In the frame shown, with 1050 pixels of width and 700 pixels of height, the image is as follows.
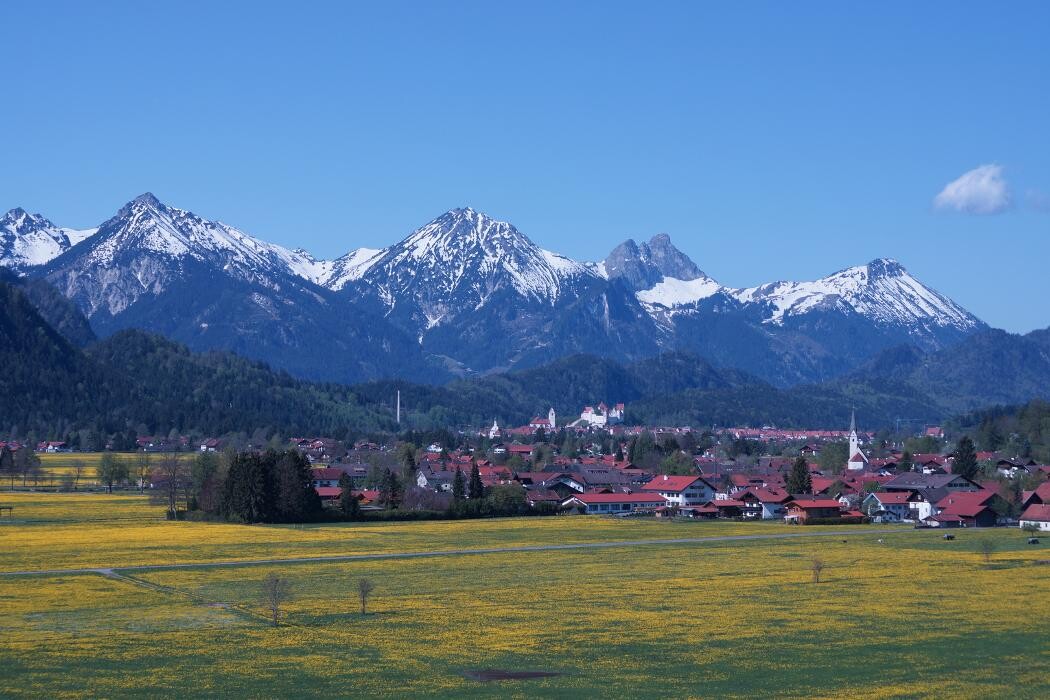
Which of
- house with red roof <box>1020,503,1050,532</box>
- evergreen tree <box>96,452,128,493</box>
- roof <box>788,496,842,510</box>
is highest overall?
evergreen tree <box>96,452,128,493</box>

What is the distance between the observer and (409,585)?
6556cm

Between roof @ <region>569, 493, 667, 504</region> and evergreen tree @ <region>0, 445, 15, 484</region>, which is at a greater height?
evergreen tree @ <region>0, 445, 15, 484</region>

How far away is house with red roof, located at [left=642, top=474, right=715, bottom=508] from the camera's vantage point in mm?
137625

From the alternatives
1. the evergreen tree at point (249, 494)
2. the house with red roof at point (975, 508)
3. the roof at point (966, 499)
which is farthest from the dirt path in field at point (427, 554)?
the evergreen tree at point (249, 494)

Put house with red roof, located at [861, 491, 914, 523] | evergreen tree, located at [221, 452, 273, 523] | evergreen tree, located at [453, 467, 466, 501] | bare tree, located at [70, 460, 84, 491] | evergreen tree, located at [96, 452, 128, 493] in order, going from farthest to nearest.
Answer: bare tree, located at [70, 460, 84, 491] → evergreen tree, located at [96, 452, 128, 493] → house with red roof, located at [861, 491, 914, 523] → evergreen tree, located at [453, 467, 466, 501] → evergreen tree, located at [221, 452, 273, 523]

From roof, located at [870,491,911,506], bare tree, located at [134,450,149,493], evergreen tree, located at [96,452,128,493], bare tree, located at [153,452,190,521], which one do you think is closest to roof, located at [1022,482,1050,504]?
roof, located at [870,491,911,506]

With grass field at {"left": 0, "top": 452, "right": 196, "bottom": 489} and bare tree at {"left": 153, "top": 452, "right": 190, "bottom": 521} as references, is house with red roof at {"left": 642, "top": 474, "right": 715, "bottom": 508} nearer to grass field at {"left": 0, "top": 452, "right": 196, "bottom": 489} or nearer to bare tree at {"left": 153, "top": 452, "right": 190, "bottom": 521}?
bare tree at {"left": 153, "top": 452, "right": 190, "bottom": 521}

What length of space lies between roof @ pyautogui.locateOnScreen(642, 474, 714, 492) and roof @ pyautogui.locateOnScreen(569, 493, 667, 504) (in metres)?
4.09

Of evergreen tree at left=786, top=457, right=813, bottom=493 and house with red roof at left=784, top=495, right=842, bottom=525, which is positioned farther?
evergreen tree at left=786, top=457, right=813, bottom=493

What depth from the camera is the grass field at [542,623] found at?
140 feet

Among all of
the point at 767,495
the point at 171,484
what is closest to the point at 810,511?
the point at 767,495

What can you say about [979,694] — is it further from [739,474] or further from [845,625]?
[739,474]

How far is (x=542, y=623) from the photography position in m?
53.6

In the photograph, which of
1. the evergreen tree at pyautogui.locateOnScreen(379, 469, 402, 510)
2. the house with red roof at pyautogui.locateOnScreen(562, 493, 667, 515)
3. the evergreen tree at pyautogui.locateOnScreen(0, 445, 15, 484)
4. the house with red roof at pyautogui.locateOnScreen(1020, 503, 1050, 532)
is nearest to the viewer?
the house with red roof at pyautogui.locateOnScreen(1020, 503, 1050, 532)
